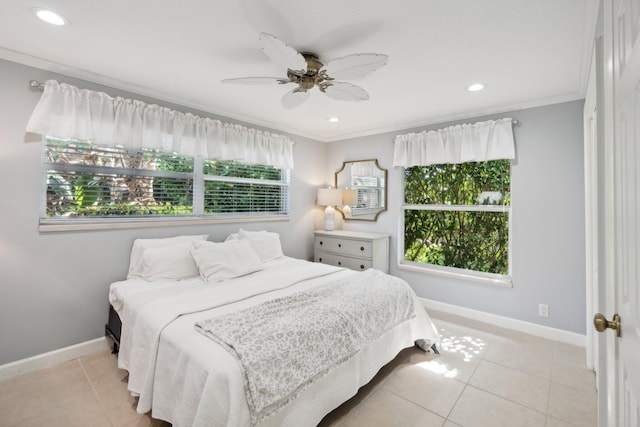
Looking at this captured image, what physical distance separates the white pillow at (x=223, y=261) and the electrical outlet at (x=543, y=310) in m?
2.83

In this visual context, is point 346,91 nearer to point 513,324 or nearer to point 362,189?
point 362,189

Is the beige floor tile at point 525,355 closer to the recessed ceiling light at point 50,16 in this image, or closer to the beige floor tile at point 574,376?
the beige floor tile at point 574,376

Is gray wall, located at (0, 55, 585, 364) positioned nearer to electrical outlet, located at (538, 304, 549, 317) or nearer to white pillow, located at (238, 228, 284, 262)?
electrical outlet, located at (538, 304, 549, 317)

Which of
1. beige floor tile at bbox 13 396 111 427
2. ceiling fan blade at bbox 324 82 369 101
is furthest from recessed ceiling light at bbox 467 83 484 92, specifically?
beige floor tile at bbox 13 396 111 427

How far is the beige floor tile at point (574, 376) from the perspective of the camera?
2.18 m

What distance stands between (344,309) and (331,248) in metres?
2.16

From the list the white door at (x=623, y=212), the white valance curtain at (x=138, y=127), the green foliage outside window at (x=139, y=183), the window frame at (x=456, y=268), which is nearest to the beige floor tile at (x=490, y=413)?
the white door at (x=623, y=212)

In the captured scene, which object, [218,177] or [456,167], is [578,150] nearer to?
[456,167]

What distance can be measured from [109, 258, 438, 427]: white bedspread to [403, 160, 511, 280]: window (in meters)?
1.34

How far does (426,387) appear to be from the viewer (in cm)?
215

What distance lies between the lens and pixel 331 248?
4137 mm

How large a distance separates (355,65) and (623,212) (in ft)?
4.78

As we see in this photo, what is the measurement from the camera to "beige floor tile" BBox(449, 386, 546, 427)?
1.81 meters

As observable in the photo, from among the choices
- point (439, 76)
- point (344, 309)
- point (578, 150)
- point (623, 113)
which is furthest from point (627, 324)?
point (578, 150)
